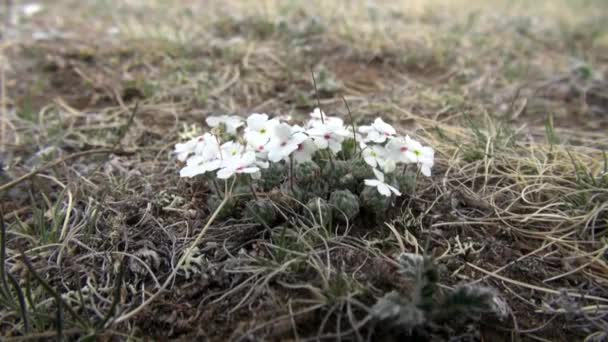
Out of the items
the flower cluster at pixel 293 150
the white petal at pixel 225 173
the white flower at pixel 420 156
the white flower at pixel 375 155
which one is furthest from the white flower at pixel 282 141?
the white flower at pixel 420 156

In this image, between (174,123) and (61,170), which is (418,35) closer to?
(174,123)

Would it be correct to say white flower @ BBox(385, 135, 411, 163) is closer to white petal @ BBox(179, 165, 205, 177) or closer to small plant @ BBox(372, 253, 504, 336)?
small plant @ BBox(372, 253, 504, 336)

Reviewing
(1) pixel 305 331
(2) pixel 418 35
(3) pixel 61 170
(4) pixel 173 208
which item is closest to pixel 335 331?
(1) pixel 305 331

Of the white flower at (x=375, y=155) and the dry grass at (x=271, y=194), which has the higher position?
the white flower at (x=375, y=155)

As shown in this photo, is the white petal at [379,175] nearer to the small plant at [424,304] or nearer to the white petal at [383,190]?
the white petal at [383,190]

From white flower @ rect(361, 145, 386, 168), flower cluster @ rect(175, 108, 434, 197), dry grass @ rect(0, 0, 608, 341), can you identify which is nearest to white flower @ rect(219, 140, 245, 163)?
flower cluster @ rect(175, 108, 434, 197)

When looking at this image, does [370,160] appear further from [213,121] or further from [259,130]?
[213,121]
